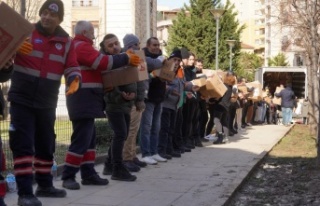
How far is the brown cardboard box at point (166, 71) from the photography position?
9570mm

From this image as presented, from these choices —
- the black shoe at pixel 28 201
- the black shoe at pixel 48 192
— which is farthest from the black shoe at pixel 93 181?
the black shoe at pixel 28 201

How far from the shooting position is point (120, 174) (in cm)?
793

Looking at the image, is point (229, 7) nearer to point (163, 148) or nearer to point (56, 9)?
point (163, 148)

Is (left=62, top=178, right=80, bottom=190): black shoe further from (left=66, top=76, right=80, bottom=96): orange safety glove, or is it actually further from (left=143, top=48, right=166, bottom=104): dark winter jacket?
(left=143, top=48, right=166, bottom=104): dark winter jacket

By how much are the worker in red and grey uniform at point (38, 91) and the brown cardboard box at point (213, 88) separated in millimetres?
6817

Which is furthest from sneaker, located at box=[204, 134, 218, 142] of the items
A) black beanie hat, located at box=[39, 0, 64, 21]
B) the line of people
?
black beanie hat, located at box=[39, 0, 64, 21]

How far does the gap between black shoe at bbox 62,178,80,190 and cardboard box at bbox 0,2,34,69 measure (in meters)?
2.67

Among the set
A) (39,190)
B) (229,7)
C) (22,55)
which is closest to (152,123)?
(39,190)

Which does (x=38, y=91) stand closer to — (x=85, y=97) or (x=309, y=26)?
(x=85, y=97)

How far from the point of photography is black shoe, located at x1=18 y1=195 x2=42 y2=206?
19.4ft

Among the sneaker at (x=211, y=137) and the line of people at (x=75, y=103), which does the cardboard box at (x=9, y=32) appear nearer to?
the line of people at (x=75, y=103)

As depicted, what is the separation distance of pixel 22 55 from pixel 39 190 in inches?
61.6

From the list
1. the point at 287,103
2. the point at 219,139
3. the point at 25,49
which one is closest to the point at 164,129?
the point at 219,139

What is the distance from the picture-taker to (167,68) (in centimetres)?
963
